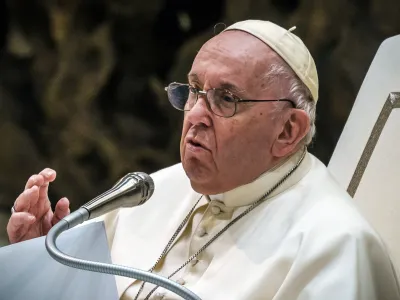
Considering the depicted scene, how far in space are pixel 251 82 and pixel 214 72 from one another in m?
0.10

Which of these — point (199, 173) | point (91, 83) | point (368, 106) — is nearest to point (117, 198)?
point (199, 173)

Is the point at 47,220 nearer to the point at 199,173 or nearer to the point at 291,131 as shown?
the point at 199,173

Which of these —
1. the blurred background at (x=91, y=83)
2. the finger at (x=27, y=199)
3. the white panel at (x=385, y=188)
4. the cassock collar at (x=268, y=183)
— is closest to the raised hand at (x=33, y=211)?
the finger at (x=27, y=199)

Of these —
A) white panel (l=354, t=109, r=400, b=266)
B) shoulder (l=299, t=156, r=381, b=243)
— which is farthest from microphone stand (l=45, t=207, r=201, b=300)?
white panel (l=354, t=109, r=400, b=266)

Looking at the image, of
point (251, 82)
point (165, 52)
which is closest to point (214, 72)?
point (251, 82)

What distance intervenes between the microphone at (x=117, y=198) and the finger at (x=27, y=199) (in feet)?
1.25

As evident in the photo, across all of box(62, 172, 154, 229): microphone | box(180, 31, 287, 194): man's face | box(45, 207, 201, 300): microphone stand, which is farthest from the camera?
box(180, 31, 287, 194): man's face

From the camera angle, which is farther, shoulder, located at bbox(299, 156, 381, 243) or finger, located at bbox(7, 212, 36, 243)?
finger, located at bbox(7, 212, 36, 243)

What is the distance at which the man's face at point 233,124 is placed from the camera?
1.75m

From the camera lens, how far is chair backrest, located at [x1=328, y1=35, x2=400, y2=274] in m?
2.01

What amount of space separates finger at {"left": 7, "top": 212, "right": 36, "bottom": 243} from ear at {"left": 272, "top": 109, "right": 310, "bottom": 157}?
2.33ft

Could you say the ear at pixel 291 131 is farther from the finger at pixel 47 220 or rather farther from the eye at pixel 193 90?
the finger at pixel 47 220

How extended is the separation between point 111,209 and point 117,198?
29mm

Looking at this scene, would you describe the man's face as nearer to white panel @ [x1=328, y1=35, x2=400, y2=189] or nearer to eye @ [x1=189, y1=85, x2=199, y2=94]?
eye @ [x1=189, y1=85, x2=199, y2=94]
